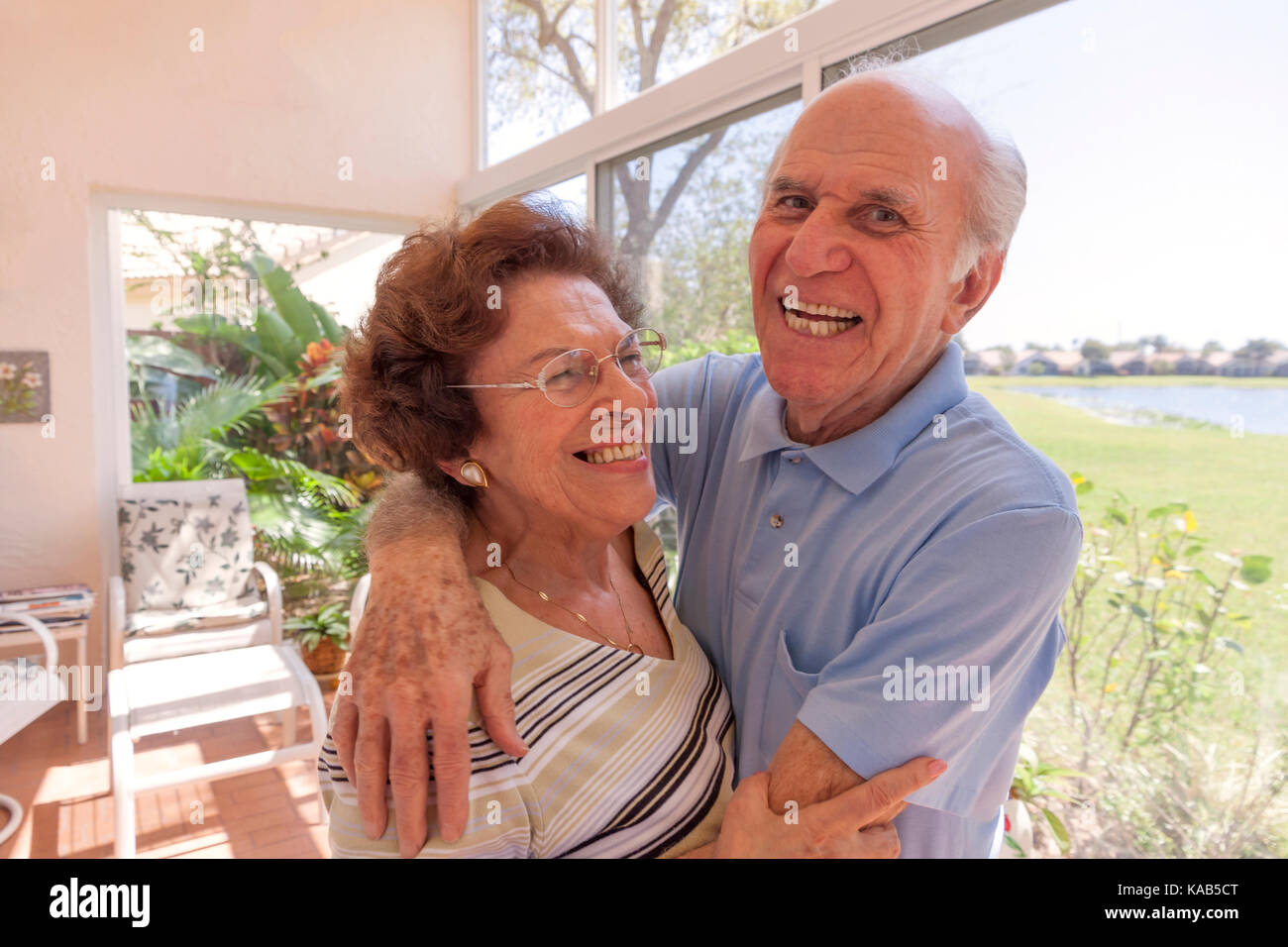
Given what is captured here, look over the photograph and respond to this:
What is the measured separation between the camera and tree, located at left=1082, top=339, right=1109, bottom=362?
88.9 inches

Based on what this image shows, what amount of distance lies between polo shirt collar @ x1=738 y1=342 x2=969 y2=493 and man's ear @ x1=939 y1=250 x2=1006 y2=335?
0.04 m

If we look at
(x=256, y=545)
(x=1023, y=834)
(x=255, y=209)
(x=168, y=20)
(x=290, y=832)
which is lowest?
(x=290, y=832)

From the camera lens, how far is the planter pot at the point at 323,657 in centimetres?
496

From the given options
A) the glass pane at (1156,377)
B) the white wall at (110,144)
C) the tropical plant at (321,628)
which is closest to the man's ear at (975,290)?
the glass pane at (1156,377)

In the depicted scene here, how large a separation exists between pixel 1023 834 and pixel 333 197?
4945 millimetres

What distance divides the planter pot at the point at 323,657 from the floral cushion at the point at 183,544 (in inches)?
20.5

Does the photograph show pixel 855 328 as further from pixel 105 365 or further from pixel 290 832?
pixel 105 365

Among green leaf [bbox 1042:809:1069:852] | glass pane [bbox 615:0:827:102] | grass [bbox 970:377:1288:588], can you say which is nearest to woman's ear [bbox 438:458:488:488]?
grass [bbox 970:377:1288:588]

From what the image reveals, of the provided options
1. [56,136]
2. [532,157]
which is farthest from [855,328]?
[56,136]

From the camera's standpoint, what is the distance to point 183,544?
4.69m

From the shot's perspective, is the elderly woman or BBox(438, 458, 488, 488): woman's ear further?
BBox(438, 458, 488, 488): woman's ear

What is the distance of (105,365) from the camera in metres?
4.93

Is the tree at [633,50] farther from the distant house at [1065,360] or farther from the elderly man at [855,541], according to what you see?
the elderly man at [855,541]

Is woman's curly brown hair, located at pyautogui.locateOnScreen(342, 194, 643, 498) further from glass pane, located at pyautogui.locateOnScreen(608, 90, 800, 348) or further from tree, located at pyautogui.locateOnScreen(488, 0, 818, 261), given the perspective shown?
tree, located at pyautogui.locateOnScreen(488, 0, 818, 261)
